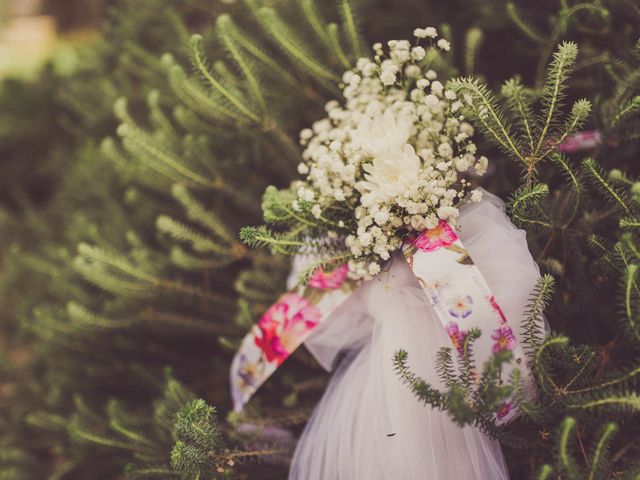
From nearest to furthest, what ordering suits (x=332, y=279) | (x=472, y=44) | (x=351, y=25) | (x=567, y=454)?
A: 1. (x=567, y=454)
2. (x=332, y=279)
3. (x=351, y=25)
4. (x=472, y=44)

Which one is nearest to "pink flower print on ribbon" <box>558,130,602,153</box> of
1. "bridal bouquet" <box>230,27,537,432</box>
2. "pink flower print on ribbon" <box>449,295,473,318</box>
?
"bridal bouquet" <box>230,27,537,432</box>

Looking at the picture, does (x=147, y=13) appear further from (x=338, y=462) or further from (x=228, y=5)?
(x=338, y=462)

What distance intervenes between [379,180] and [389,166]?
34mm

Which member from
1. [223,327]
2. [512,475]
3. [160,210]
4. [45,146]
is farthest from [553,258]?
[45,146]

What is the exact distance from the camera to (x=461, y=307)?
3.23 feet

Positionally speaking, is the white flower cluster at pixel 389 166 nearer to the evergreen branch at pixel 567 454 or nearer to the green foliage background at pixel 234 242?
the green foliage background at pixel 234 242

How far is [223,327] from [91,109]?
1087 millimetres

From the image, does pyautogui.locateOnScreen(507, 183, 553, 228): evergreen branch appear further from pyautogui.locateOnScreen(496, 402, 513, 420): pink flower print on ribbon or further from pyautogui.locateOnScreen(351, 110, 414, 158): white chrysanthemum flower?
pyautogui.locateOnScreen(496, 402, 513, 420): pink flower print on ribbon

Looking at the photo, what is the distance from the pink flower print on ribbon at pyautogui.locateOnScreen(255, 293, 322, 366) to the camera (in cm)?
121

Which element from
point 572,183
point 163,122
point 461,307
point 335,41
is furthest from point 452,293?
point 163,122

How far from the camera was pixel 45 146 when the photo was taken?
9.80 ft

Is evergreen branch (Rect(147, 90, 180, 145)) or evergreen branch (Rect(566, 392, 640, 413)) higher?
evergreen branch (Rect(147, 90, 180, 145))

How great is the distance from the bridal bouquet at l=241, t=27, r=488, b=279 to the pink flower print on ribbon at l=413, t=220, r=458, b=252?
1 cm

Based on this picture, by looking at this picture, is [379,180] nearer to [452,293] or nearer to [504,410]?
[452,293]
